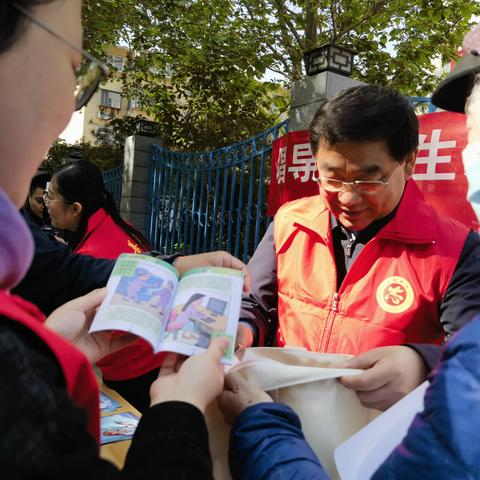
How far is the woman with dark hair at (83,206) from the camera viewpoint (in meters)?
3.07

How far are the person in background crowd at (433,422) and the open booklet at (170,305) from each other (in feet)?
0.45

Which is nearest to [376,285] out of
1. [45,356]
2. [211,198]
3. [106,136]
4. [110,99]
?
[45,356]

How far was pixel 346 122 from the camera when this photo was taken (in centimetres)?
157

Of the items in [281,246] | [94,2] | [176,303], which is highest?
[94,2]

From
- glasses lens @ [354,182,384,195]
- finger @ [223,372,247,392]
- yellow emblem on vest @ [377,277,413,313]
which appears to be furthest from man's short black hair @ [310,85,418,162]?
finger @ [223,372,247,392]

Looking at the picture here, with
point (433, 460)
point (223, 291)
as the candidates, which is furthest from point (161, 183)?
point (433, 460)

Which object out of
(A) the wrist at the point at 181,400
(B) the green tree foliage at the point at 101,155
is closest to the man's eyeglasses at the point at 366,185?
(A) the wrist at the point at 181,400

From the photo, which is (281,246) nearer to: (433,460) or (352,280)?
(352,280)

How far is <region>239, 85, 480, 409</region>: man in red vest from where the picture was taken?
1478mm

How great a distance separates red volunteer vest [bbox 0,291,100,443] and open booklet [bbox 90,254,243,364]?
11.3 inches

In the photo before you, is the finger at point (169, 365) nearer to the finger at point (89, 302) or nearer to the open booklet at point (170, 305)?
the open booklet at point (170, 305)

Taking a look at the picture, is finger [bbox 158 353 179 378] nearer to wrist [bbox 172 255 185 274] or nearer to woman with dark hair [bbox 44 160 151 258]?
wrist [bbox 172 255 185 274]

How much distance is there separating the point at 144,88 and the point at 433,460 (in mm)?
8627

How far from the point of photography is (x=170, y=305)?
114cm
